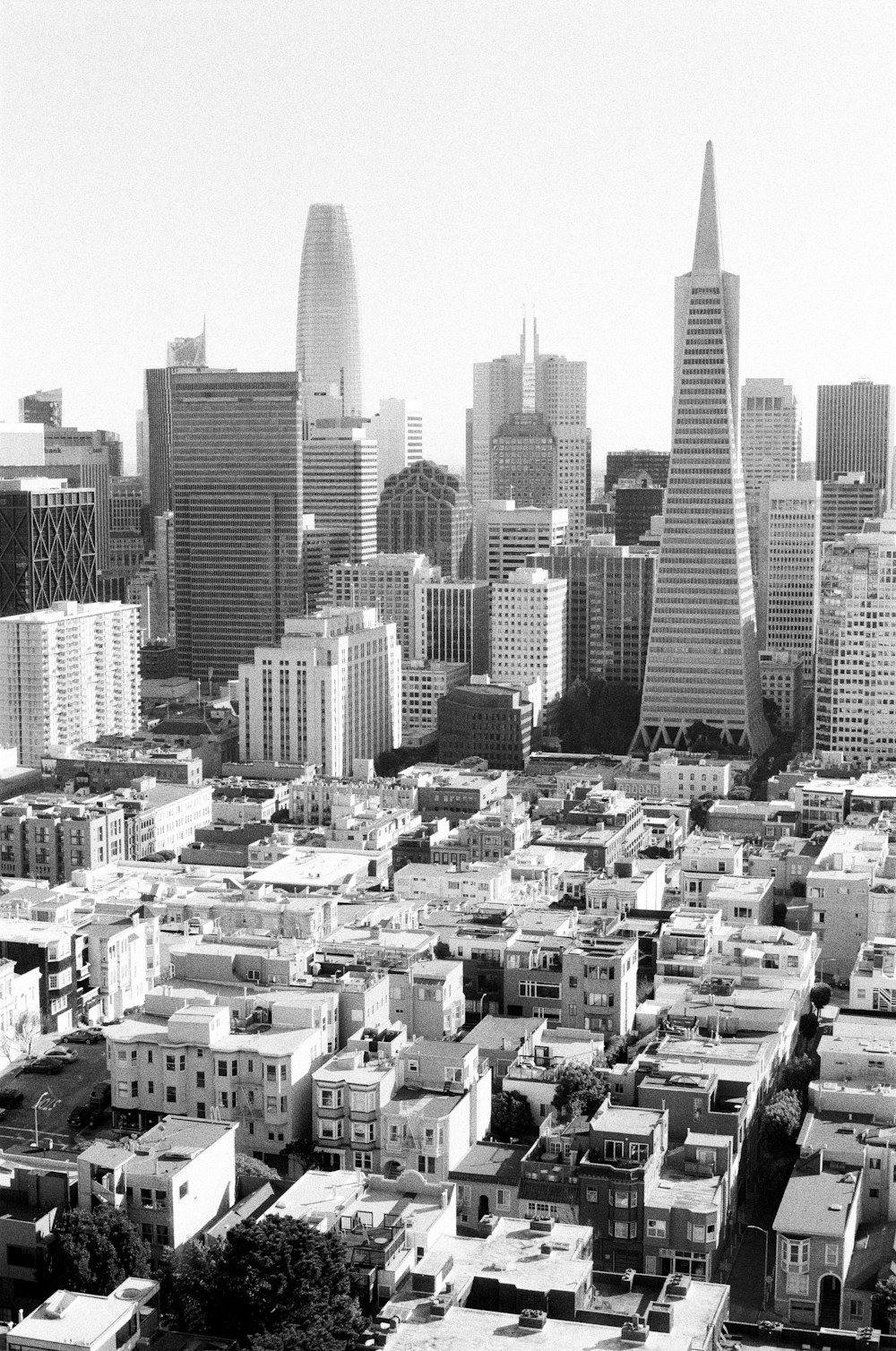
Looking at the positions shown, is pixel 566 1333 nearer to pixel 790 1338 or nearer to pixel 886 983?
pixel 790 1338

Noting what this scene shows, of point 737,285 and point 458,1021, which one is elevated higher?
point 737,285

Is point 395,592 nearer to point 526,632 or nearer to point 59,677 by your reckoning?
point 526,632

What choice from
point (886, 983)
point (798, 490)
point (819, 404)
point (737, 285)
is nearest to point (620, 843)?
point (886, 983)

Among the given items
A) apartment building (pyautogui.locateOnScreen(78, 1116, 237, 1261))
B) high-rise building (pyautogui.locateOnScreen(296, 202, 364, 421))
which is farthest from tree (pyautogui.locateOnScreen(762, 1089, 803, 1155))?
high-rise building (pyautogui.locateOnScreen(296, 202, 364, 421))

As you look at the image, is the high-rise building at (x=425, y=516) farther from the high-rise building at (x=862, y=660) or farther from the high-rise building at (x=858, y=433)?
the high-rise building at (x=858, y=433)

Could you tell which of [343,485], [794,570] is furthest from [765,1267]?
[343,485]

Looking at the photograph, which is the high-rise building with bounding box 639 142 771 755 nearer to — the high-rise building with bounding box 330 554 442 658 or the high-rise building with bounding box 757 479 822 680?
the high-rise building with bounding box 757 479 822 680
